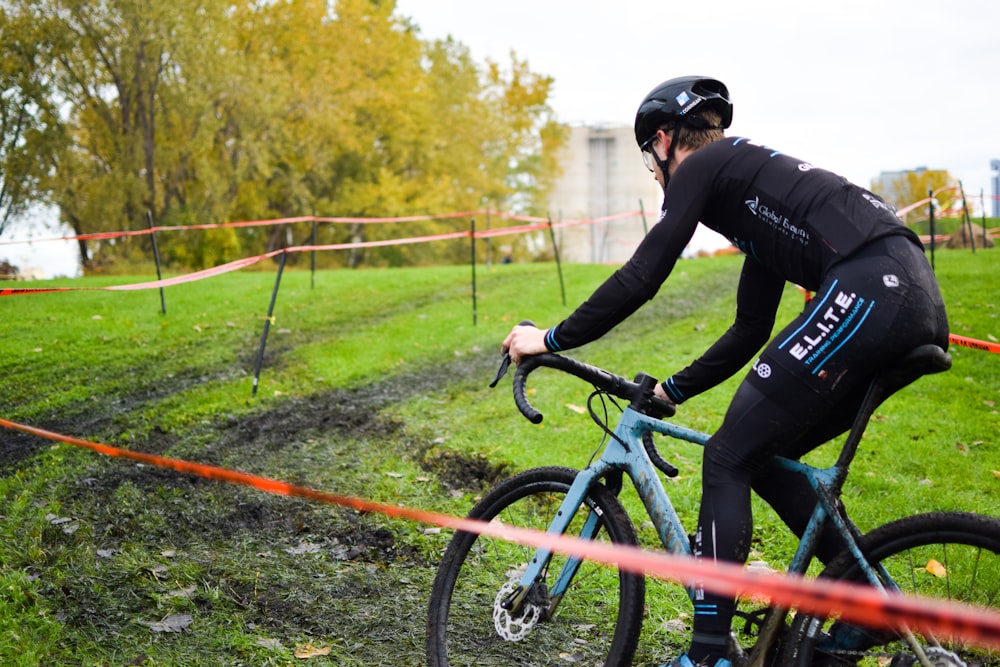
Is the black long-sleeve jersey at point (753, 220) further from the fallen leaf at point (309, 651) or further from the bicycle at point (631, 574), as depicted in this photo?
the fallen leaf at point (309, 651)

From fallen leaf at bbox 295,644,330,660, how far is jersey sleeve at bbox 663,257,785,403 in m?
1.97

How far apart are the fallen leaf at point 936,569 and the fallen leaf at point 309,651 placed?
8.32 feet

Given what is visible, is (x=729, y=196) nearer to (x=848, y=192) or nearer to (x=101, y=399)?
(x=848, y=192)

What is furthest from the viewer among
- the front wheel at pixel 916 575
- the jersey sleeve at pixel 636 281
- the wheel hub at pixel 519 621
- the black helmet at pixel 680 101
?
the wheel hub at pixel 519 621

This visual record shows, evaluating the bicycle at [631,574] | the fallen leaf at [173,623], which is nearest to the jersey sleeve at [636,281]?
the bicycle at [631,574]

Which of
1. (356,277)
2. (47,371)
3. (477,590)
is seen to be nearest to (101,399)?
(47,371)

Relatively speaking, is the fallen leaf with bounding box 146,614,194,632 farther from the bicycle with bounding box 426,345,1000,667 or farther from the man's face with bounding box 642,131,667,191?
the man's face with bounding box 642,131,667,191

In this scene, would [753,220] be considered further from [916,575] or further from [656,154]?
[916,575]

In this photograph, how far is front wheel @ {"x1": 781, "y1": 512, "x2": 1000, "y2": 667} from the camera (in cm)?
235

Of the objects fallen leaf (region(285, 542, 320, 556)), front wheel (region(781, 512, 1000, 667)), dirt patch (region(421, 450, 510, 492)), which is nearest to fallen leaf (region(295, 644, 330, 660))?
fallen leaf (region(285, 542, 320, 556))

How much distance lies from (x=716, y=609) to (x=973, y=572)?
30.6 inches

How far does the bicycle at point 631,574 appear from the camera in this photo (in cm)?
246

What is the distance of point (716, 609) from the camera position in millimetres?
2668

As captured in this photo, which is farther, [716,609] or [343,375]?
[343,375]
